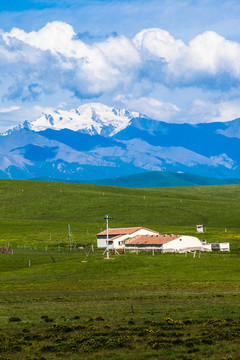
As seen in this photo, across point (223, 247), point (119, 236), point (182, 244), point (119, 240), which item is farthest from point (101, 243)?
point (223, 247)

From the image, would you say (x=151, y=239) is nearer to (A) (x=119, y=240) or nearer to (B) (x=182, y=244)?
(B) (x=182, y=244)

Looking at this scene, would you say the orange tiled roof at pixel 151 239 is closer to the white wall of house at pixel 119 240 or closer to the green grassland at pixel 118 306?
the white wall of house at pixel 119 240

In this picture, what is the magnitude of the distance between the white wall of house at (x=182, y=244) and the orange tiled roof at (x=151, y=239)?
A: 0.82 metres

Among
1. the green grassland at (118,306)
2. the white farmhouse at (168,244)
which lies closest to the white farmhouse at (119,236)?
the white farmhouse at (168,244)

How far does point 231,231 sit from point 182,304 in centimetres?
11125

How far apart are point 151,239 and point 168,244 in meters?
5.48

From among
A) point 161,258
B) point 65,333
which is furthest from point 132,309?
point 161,258

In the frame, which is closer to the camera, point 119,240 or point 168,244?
point 168,244

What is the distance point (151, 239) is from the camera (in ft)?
370

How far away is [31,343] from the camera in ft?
101

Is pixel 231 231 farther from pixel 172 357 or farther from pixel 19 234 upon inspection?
pixel 172 357

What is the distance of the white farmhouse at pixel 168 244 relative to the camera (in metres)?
108

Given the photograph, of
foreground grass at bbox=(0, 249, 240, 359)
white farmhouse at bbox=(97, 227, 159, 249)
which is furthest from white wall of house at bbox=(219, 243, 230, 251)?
foreground grass at bbox=(0, 249, 240, 359)

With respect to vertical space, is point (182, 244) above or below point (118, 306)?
above
